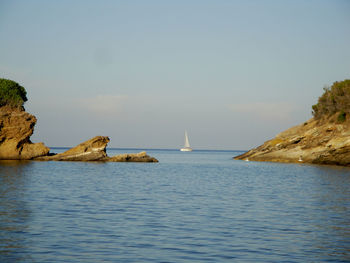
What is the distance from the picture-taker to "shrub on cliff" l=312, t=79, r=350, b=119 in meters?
94.3

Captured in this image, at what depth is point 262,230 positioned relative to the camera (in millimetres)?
19625

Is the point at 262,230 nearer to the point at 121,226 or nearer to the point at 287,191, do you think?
the point at 121,226

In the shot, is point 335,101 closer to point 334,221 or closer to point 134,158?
point 134,158

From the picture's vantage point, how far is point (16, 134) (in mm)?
83062

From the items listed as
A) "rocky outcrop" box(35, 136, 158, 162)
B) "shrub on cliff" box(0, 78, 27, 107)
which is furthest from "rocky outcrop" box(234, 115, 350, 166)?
"shrub on cliff" box(0, 78, 27, 107)

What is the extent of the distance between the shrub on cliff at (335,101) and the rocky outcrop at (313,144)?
1.90 metres

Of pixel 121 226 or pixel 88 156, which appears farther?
pixel 88 156

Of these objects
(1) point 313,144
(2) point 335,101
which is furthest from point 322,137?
(2) point 335,101

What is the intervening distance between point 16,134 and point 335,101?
64901 mm

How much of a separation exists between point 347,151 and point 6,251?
74068mm

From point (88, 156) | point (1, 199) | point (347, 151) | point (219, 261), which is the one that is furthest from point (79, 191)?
point (347, 151)

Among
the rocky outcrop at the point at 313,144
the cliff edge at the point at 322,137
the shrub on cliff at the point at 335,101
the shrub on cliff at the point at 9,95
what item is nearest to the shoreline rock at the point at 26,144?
the shrub on cliff at the point at 9,95

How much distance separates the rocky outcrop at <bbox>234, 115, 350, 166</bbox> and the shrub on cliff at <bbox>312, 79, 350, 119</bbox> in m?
1.90

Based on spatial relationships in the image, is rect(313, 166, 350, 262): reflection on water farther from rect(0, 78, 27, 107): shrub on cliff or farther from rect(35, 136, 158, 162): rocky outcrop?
rect(0, 78, 27, 107): shrub on cliff
